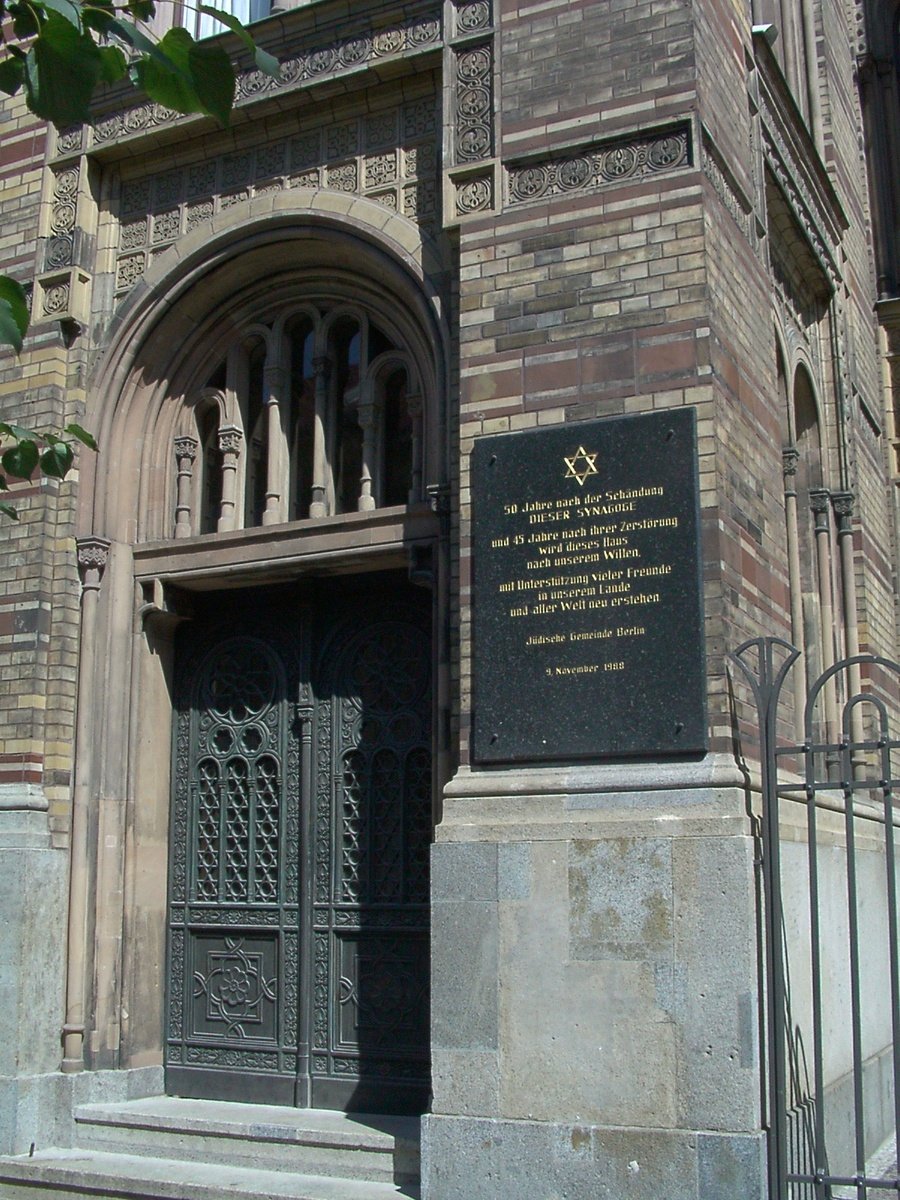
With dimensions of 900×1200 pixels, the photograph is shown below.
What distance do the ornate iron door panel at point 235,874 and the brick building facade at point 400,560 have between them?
3 centimetres

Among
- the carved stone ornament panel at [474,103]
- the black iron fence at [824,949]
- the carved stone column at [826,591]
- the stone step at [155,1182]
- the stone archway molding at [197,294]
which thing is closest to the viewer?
the black iron fence at [824,949]

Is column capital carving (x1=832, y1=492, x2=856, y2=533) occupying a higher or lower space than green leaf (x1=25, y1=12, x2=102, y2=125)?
higher

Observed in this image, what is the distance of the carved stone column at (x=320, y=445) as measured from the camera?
972 cm

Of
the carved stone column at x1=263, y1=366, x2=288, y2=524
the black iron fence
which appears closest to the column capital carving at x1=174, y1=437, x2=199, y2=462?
the carved stone column at x1=263, y1=366, x2=288, y2=524

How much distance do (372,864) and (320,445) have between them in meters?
2.87

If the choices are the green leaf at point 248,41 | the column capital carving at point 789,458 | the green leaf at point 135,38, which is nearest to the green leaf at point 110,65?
the green leaf at point 135,38

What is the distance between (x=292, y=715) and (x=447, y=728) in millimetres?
1785

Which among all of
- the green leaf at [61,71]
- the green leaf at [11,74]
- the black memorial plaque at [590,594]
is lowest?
the black memorial plaque at [590,594]

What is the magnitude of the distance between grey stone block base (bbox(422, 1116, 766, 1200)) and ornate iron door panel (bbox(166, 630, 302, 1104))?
2.24 m

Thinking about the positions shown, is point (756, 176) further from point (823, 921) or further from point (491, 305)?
point (823, 921)

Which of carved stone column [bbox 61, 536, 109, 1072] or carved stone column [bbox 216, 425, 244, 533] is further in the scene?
carved stone column [bbox 216, 425, 244, 533]

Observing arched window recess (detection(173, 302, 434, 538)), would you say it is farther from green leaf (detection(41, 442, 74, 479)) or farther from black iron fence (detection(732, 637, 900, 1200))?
green leaf (detection(41, 442, 74, 479))

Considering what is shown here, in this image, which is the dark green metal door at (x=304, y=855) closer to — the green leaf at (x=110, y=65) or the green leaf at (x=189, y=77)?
the green leaf at (x=110, y=65)

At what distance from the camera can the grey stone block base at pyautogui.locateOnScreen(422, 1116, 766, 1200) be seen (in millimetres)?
6656
